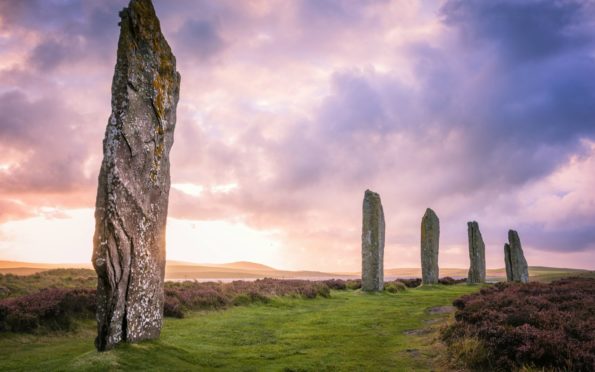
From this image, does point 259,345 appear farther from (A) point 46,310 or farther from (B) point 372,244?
(B) point 372,244

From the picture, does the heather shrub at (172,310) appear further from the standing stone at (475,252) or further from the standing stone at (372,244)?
the standing stone at (475,252)

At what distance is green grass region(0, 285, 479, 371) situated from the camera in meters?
8.95

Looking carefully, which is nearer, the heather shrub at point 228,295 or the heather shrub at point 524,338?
the heather shrub at point 524,338

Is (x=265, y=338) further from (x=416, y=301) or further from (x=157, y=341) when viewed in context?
(x=416, y=301)

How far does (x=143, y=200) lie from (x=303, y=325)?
7466 millimetres

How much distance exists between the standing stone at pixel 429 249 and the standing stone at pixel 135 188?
27.4m

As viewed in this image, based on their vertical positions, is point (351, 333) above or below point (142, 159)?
below

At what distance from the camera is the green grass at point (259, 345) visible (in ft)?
29.3

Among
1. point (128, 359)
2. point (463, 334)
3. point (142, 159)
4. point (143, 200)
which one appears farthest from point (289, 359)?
point (142, 159)

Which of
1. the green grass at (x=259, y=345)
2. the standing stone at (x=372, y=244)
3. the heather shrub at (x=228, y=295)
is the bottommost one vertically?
the green grass at (x=259, y=345)

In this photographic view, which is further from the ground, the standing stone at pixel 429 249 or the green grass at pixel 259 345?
the standing stone at pixel 429 249

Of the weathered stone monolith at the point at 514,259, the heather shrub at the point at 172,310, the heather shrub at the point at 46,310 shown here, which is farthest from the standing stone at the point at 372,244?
the heather shrub at the point at 46,310

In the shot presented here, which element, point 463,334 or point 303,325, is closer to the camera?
point 463,334

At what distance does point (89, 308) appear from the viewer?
14.1m
